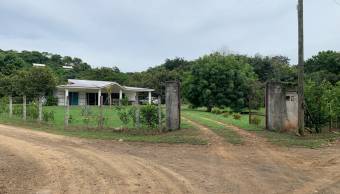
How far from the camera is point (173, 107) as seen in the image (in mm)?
18500

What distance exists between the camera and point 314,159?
12.8 metres

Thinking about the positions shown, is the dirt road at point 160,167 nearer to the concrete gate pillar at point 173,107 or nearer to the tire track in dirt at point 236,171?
the tire track in dirt at point 236,171

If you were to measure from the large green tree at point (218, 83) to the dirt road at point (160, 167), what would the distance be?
97.9ft

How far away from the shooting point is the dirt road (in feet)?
27.2

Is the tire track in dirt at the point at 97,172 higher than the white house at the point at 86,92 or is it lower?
lower

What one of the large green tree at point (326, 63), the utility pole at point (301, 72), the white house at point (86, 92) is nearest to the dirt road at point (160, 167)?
the utility pole at point (301, 72)

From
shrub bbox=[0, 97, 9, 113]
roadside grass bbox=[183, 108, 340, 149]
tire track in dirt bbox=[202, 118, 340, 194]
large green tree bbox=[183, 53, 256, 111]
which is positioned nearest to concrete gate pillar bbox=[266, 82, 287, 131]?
roadside grass bbox=[183, 108, 340, 149]

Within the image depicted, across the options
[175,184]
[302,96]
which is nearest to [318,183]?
[175,184]

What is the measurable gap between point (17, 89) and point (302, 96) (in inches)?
730

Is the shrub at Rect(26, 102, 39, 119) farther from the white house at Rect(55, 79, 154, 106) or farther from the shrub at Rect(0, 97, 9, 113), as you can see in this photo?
the white house at Rect(55, 79, 154, 106)

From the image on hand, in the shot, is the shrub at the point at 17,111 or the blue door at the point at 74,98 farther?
the blue door at the point at 74,98

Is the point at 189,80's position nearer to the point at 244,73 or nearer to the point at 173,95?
the point at 244,73

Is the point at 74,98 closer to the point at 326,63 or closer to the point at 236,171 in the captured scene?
the point at 326,63

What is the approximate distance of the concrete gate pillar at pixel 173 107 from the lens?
60.4ft
